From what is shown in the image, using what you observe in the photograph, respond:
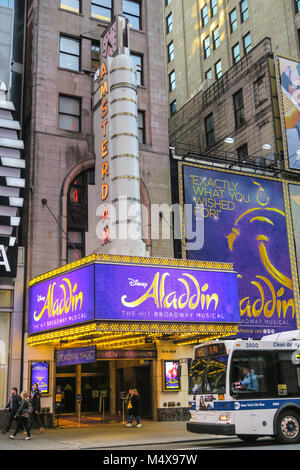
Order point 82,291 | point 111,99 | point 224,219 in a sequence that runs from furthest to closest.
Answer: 1. point 224,219
2. point 111,99
3. point 82,291

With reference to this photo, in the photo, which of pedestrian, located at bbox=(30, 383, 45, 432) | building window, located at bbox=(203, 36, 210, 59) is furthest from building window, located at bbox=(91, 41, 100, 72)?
building window, located at bbox=(203, 36, 210, 59)

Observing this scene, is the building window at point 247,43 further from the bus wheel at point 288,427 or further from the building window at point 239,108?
the bus wheel at point 288,427

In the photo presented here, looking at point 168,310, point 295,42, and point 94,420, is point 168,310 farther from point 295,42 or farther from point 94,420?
point 295,42

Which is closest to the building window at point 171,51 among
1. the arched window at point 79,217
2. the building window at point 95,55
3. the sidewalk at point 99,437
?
the building window at point 95,55

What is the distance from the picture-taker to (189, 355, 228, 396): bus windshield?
55.0 ft

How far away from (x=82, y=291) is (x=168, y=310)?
11.4 feet

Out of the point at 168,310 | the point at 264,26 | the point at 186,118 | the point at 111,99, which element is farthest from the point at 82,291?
the point at 264,26

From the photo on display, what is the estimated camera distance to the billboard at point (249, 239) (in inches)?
1177

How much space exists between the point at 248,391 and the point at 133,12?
2438 centimetres

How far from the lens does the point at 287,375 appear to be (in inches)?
683

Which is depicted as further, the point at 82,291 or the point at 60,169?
the point at 60,169

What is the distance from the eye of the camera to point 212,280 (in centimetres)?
2288

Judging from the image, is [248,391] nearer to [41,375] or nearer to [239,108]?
[41,375]

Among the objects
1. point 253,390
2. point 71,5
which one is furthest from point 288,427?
point 71,5
